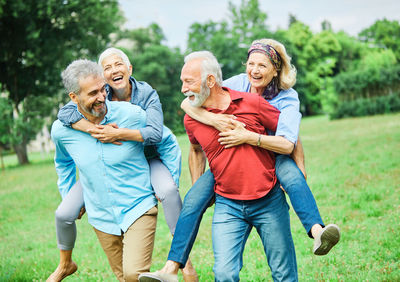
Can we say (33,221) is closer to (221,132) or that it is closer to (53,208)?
(53,208)

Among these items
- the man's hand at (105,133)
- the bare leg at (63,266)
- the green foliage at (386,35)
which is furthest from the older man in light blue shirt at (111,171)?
the green foliage at (386,35)

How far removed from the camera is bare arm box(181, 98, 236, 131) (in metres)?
3.34

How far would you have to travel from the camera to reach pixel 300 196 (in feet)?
10.5

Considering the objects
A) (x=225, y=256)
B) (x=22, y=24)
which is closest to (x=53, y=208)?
(x=225, y=256)

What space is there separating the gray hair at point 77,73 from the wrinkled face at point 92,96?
0.03 metres

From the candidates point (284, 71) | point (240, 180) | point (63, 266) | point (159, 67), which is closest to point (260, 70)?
point (284, 71)

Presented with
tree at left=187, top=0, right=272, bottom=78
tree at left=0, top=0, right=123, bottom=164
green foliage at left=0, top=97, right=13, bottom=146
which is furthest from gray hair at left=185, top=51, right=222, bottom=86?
tree at left=187, top=0, right=272, bottom=78

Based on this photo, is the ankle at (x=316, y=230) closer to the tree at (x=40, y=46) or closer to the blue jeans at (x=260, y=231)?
the blue jeans at (x=260, y=231)

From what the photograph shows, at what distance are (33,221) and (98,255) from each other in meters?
4.01

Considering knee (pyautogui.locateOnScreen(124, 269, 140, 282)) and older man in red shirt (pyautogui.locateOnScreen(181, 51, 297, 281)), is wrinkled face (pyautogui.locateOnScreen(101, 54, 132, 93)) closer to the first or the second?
older man in red shirt (pyautogui.locateOnScreen(181, 51, 297, 281))

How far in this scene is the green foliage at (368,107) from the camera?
36.3m

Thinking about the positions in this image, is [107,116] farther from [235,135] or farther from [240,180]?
[240,180]

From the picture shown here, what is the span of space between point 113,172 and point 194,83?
1.11 meters

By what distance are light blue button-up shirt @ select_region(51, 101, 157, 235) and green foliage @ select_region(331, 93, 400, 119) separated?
3655 centimetres
